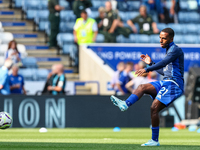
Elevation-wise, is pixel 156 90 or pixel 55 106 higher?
pixel 156 90

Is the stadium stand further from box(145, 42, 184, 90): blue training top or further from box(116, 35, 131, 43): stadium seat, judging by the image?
box(145, 42, 184, 90): blue training top

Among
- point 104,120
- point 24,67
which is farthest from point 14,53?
point 104,120

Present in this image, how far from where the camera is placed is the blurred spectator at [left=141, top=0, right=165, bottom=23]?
21.2 m

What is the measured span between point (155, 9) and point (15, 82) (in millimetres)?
8826

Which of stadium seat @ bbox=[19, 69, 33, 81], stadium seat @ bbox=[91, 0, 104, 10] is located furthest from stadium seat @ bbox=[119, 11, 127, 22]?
stadium seat @ bbox=[19, 69, 33, 81]

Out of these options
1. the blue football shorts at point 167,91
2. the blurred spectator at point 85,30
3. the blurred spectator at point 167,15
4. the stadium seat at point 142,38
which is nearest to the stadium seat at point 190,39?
the blurred spectator at point 167,15

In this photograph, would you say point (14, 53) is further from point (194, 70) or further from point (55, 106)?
→ point (194, 70)

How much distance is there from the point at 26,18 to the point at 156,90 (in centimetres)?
1313

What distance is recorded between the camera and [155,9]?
2148 centimetres

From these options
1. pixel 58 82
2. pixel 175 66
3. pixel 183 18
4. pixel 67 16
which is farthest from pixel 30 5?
pixel 175 66

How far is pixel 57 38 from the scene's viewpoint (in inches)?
744

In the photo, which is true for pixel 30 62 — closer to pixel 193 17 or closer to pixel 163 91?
pixel 193 17

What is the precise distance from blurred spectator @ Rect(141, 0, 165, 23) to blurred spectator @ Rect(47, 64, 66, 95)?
7687 mm

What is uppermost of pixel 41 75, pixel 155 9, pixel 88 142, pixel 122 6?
pixel 122 6
